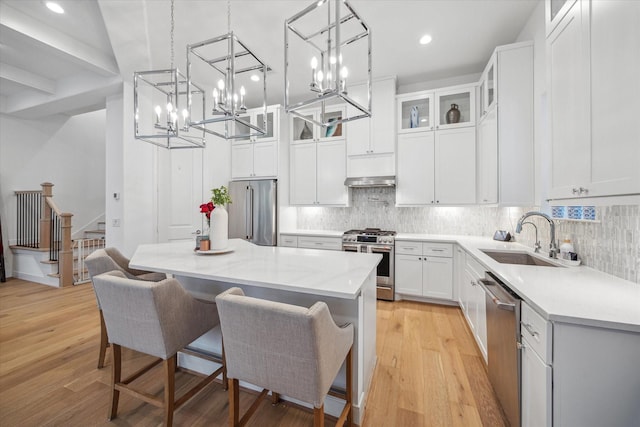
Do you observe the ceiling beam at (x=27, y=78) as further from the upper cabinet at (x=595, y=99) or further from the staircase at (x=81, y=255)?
the upper cabinet at (x=595, y=99)

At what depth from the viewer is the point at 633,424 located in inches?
38.8

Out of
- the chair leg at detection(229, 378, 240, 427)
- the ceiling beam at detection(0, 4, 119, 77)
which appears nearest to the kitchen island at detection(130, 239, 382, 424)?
the chair leg at detection(229, 378, 240, 427)

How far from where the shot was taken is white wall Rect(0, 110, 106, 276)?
15.7 feet

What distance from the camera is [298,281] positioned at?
4.50 feet

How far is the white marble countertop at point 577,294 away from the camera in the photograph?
3.27 ft

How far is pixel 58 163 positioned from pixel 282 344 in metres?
7.11

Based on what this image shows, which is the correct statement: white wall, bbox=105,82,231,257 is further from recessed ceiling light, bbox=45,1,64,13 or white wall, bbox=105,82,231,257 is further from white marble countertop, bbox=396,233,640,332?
white marble countertop, bbox=396,233,640,332

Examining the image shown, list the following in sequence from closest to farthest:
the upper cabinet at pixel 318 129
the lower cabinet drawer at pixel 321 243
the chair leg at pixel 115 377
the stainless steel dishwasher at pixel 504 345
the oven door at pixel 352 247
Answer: the stainless steel dishwasher at pixel 504 345 → the chair leg at pixel 115 377 → the oven door at pixel 352 247 → the lower cabinet drawer at pixel 321 243 → the upper cabinet at pixel 318 129

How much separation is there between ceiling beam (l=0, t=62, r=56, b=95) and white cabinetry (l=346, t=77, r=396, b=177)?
474 cm

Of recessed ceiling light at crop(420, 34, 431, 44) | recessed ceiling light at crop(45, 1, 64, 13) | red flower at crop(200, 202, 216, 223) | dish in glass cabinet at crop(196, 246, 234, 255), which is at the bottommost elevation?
dish in glass cabinet at crop(196, 246, 234, 255)

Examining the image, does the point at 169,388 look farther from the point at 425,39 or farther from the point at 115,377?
the point at 425,39

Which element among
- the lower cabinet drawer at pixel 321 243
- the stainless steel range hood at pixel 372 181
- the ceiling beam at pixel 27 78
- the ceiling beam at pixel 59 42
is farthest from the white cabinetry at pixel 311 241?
the ceiling beam at pixel 27 78

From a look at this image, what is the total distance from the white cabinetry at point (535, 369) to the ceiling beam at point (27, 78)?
6462mm

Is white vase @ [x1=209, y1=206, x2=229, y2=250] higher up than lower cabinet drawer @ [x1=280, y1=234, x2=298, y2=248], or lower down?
higher up
